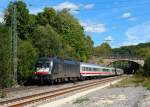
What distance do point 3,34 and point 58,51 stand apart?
2777 centimetres

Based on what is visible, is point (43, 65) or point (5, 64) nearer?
point (5, 64)

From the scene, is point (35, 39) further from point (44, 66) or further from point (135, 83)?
point (44, 66)

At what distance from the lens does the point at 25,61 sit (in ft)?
152

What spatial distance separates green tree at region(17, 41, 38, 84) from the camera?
45750 mm

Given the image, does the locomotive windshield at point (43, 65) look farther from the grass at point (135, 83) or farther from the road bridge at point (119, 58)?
the road bridge at point (119, 58)

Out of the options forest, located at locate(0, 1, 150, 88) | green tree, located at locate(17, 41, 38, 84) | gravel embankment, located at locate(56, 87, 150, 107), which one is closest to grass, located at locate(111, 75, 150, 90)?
green tree, located at locate(17, 41, 38, 84)

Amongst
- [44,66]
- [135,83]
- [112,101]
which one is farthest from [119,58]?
[112,101]

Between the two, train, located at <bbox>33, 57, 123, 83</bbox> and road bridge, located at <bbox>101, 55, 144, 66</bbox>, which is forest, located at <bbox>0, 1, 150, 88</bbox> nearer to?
train, located at <bbox>33, 57, 123, 83</bbox>

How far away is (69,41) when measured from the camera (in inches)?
3797

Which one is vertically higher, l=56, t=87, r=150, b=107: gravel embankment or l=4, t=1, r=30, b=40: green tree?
l=4, t=1, r=30, b=40: green tree

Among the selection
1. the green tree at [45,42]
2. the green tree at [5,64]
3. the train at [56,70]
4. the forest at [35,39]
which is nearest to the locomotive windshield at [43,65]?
the train at [56,70]

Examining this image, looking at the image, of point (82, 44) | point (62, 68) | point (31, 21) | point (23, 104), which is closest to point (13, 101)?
point (23, 104)

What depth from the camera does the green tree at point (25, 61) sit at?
150ft

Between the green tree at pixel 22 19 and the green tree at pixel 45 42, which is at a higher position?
the green tree at pixel 22 19
